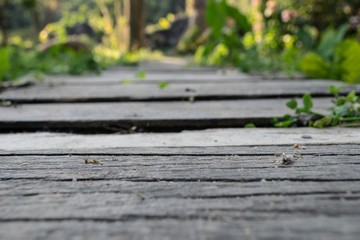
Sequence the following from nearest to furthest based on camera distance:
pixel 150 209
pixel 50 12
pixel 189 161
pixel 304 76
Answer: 1. pixel 150 209
2. pixel 189 161
3. pixel 304 76
4. pixel 50 12

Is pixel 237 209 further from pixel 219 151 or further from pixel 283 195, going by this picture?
pixel 219 151

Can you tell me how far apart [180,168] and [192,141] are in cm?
28

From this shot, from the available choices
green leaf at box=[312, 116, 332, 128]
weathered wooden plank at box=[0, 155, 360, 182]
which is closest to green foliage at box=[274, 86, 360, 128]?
Result: green leaf at box=[312, 116, 332, 128]

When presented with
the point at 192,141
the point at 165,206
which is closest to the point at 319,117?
the point at 192,141

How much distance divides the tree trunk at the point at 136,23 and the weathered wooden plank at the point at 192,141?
9.42 metres

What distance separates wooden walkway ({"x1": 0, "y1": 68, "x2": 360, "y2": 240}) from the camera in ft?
1.87

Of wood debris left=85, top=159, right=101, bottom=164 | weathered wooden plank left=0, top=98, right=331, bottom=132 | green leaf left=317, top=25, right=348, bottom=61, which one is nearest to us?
wood debris left=85, top=159, right=101, bottom=164

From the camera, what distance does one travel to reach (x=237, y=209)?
2.04 ft

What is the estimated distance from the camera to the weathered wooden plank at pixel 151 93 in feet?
6.64

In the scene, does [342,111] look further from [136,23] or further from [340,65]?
[136,23]

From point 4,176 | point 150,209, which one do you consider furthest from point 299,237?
point 4,176

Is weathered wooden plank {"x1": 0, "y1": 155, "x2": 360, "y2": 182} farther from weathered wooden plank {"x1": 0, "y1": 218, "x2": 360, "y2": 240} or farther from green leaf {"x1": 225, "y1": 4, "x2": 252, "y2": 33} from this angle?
green leaf {"x1": 225, "y1": 4, "x2": 252, "y2": 33}

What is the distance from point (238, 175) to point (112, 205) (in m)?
0.28

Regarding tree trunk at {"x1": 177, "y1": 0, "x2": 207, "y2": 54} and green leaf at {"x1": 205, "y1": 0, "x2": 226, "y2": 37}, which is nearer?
green leaf at {"x1": 205, "y1": 0, "x2": 226, "y2": 37}
